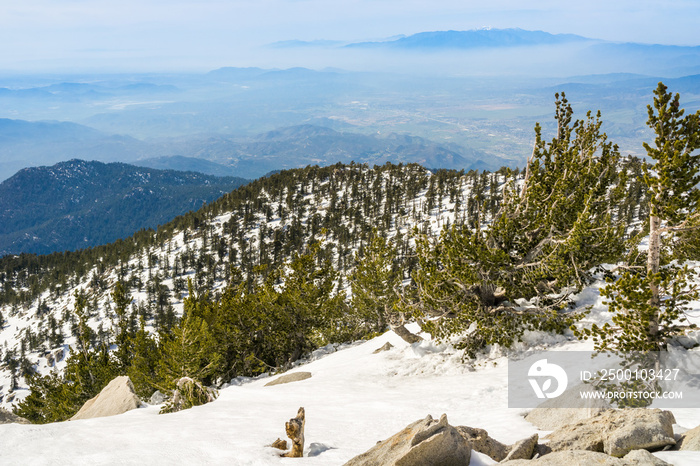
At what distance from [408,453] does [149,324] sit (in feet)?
407

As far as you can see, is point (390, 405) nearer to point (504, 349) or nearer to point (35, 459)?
point (504, 349)

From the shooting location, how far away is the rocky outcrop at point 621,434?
7371 mm

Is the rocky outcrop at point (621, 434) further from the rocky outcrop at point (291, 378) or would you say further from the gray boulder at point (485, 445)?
the rocky outcrop at point (291, 378)

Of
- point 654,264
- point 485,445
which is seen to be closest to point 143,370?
point 485,445

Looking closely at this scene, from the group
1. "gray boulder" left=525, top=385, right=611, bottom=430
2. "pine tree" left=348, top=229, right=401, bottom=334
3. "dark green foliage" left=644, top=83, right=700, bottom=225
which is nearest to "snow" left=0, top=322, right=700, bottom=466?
"gray boulder" left=525, top=385, right=611, bottom=430

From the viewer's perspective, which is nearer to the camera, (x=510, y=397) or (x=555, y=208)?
(x=510, y=397)

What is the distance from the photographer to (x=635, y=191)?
94.1 metres

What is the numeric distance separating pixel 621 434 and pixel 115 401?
1902 centimetres

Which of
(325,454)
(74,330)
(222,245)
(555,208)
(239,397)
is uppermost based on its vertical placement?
(555,208)

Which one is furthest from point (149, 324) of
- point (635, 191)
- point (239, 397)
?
point (635, 191)

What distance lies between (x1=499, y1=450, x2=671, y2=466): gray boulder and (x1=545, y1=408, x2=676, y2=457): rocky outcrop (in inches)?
37.6

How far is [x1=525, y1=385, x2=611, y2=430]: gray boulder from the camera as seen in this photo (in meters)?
10.6

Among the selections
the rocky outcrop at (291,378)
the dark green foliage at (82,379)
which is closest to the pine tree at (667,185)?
the rocky outcrop at (291,378)

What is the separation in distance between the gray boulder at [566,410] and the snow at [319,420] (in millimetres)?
423
